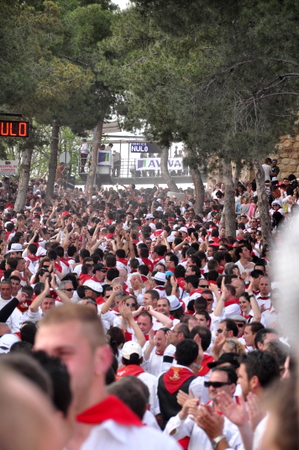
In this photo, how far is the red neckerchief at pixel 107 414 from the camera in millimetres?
2309

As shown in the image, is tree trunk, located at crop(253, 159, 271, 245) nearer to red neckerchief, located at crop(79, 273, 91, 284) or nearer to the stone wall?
red neckerchief, located at crop(79, 273, 91, 284)

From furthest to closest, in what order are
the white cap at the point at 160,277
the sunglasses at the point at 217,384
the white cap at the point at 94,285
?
1. the white cap at the point at 160,277
2. the white cap at the point at 94,285
3. the sunglasses at the point at 217,384

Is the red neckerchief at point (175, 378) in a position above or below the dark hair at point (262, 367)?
below

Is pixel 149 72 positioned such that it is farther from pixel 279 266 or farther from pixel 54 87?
pixel 279 266

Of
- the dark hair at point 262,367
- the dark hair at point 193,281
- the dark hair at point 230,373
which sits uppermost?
the dark hair at point 262,367

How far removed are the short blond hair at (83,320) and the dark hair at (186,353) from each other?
373cm

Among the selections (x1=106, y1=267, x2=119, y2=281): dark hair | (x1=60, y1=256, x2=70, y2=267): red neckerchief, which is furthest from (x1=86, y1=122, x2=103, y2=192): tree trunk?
(x1=106, y1=267, x2=119, y2=281): dark hair

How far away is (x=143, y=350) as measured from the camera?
7.94 m

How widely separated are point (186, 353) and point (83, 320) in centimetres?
395

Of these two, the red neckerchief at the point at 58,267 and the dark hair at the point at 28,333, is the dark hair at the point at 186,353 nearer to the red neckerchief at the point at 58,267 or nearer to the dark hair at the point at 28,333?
the dark hair at the point at 28,333

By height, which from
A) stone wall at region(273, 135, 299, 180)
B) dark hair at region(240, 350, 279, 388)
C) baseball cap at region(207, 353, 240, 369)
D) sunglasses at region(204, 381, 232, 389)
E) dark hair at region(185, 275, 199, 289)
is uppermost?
stone wall at region(273, 135, 299, 180)

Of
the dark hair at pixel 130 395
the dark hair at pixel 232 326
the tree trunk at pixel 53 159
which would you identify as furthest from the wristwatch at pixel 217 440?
the tree trunk at pixel 53 159

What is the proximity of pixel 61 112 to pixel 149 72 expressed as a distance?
52.8ft

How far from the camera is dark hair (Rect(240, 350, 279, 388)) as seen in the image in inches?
194
